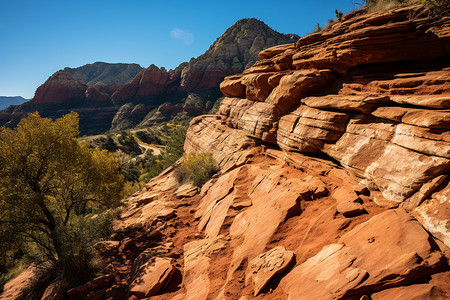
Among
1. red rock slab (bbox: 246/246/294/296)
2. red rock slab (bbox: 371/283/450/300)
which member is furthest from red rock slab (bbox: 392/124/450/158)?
red rock slab (bbox: 246/246/294/296)

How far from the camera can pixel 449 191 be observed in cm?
560

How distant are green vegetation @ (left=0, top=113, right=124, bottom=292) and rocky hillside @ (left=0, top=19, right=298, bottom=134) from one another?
285 feet

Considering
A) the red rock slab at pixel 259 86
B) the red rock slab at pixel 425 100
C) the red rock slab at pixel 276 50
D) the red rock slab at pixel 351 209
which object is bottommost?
the red rock slab at pixel 351 209

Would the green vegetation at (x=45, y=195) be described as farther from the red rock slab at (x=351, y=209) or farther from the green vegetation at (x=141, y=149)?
the red rock slab at (x=351, y=209)

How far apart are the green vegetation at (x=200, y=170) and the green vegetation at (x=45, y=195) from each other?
7.46m

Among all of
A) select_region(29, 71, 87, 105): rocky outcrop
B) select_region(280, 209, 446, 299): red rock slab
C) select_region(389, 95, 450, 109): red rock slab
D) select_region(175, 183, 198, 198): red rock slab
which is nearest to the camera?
select_region(280, 209, 446, 299): red rock slab

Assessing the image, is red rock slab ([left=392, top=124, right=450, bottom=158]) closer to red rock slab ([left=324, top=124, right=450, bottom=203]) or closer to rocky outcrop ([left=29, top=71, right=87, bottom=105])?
red rock slab ([left=324, top=124, right=450, bottom=203])

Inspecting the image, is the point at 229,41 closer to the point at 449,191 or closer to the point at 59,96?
the point at 59,96

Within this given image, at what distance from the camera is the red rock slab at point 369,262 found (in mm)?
4562

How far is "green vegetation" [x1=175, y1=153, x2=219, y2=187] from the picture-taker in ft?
58.1

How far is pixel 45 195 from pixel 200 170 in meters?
10.6

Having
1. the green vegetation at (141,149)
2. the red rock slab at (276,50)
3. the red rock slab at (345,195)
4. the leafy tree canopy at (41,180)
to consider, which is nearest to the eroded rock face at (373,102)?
the red rock slab at (276,50)

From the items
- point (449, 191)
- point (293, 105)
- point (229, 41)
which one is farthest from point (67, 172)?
point (229, 41)

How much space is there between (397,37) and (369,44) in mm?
1081
